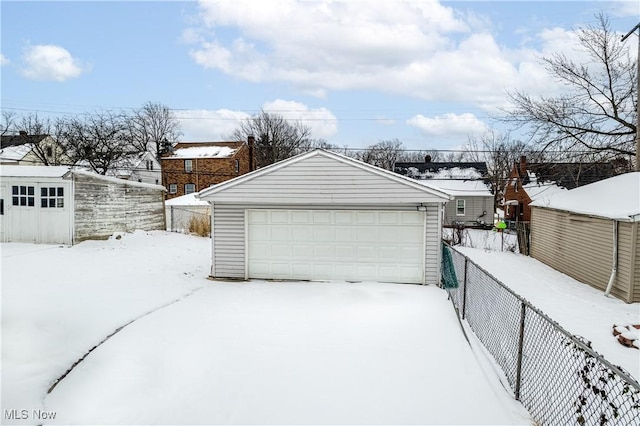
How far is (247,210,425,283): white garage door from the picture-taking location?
10.7 meters

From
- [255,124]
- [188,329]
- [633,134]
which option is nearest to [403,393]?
[188,329]

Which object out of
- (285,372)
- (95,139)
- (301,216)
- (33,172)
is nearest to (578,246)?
(301,216)

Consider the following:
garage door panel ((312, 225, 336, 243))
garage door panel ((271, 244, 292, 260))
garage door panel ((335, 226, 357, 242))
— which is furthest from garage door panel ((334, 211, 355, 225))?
garage door panel ((271, 244, 292, 260))

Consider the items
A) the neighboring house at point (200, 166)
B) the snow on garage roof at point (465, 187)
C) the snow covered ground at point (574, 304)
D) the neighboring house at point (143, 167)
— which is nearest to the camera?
the snow covered ground at point (574, 304)

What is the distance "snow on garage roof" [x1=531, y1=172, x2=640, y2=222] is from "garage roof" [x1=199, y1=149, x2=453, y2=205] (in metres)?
6.06

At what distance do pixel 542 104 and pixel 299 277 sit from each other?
46.1 ft

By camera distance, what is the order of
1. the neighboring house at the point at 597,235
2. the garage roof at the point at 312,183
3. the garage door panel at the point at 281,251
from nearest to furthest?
the garage roof at the point at 312,183 → the neighboring house at the point at 597,235 → the garage door panel at the point at 281,251

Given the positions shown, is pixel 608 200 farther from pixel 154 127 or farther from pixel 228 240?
pixel 154 127

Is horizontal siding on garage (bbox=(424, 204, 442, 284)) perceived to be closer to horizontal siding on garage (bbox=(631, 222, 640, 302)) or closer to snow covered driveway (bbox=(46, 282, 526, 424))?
snow covered driveway (bbox=(46, 282, 526, 424))

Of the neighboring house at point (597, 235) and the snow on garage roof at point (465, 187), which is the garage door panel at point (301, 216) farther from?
the snow on garage roof at point (465, 187)

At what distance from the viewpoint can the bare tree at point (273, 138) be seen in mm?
43750

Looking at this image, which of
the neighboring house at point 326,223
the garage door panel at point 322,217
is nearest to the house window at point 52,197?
the neighboring house at point 326,223
